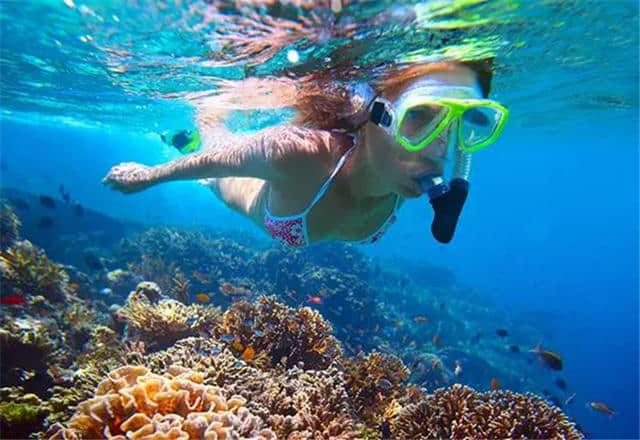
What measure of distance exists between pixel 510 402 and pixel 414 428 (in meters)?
1.22

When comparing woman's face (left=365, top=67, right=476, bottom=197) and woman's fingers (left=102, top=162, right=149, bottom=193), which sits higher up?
woman's face (left=365, top=67, right=476, bottom=197)

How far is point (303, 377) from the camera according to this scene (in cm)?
496

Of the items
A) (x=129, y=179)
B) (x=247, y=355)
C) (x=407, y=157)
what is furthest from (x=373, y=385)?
(x=129, y=179)

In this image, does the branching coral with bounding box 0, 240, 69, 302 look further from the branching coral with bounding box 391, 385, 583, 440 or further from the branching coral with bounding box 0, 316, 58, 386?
the branching coral with bounding box 391, 385, 583, 440

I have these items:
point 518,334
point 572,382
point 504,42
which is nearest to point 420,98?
point 504,42

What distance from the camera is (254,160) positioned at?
4230 millimetres

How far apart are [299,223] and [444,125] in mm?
2161

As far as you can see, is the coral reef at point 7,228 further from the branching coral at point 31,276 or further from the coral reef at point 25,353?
the coral reef at point 25,353

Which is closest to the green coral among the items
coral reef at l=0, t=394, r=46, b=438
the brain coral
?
coral reef at l=0, t=394, r=46, b=438

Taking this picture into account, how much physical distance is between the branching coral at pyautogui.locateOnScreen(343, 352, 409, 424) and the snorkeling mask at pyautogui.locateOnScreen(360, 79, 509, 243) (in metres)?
3.41

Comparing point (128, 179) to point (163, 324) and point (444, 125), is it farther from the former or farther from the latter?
point (444, 125)

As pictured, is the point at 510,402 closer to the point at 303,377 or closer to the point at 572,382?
the point at 303,377

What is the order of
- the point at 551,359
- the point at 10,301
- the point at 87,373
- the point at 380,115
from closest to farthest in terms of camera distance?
1. the point at 380,115
2. the point at 87,373
3. the point at 10,301
4. the point at 551,359

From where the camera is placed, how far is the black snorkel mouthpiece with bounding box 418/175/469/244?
10.1ft
